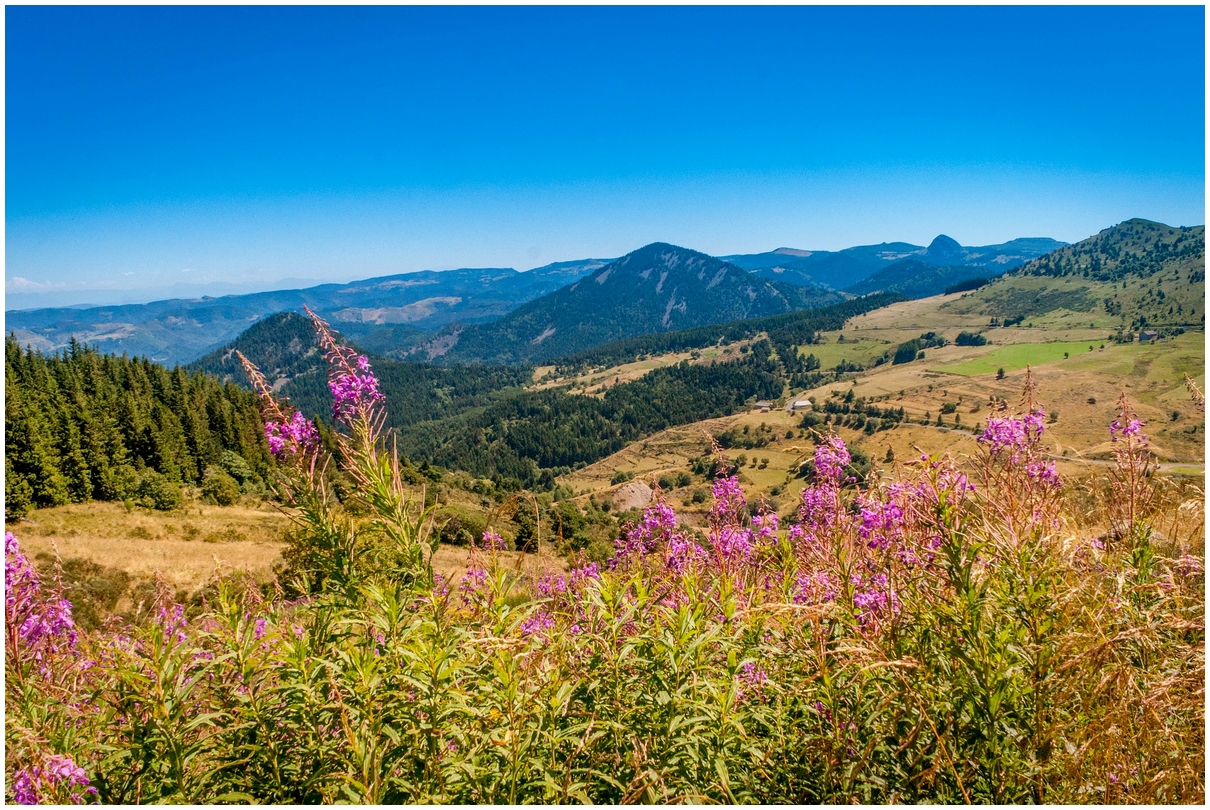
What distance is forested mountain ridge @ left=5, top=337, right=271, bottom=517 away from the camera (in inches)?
1657

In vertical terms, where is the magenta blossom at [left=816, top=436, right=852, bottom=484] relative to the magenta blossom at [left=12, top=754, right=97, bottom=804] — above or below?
above

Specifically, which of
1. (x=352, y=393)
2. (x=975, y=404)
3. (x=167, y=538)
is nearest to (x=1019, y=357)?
(x=975, y=404)

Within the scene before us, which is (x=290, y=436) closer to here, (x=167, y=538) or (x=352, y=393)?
(x=352, y=393)

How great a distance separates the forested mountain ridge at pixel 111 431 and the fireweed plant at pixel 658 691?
27922mm

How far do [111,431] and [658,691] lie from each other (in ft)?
215

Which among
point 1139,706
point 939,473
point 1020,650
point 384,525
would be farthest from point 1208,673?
point 384,525

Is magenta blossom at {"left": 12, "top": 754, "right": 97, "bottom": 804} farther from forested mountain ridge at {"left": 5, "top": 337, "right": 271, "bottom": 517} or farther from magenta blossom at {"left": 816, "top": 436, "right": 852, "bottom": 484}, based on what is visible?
forested mountain ridge at {"left": 5, "top": 337, "right": 271, "bottom": 517}

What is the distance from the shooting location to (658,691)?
3127 millimetres

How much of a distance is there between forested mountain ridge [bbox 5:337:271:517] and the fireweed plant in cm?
2792

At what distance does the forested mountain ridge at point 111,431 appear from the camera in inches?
1657

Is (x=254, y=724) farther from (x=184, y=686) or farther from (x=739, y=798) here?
(x=739, y=798)

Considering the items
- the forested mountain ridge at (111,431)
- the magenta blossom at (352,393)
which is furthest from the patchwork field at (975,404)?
the magenta blossom at (352,393)

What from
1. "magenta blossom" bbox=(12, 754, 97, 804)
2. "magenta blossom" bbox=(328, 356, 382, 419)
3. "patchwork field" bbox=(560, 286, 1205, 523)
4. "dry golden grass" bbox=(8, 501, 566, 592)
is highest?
"magenta blossom" bbox=(328, 356, 382, 419)

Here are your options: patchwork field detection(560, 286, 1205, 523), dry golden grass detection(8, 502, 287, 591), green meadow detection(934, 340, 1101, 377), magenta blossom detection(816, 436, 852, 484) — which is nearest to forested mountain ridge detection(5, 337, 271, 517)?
dry golden grass detection(8, 502, 287, 591)
